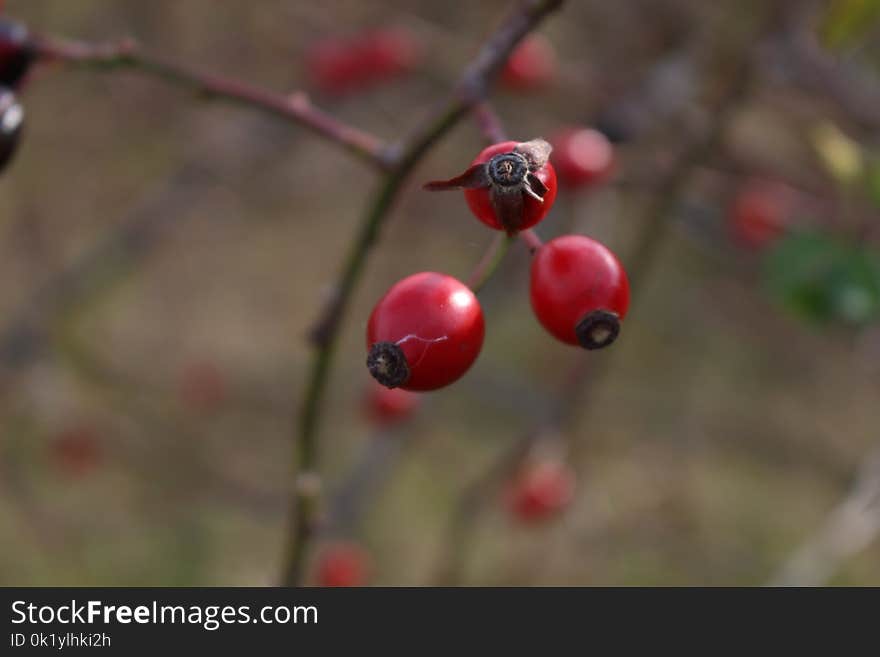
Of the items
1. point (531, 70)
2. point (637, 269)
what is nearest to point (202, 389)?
point (531, 70)

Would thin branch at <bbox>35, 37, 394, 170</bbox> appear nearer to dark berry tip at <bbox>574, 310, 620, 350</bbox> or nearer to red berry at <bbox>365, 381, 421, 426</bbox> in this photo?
dark berry tip at <bbox>574, 310, 620, 350</bbox>

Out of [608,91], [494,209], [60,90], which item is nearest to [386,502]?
[60,90]

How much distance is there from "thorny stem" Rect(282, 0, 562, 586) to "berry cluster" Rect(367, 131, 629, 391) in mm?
247

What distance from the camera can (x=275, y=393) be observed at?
204 inches

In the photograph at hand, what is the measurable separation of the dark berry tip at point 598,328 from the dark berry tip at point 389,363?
0.20 meters

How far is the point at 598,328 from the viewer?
1.07m

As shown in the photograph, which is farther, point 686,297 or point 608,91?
point 686,297

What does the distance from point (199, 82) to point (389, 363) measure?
0.66 m

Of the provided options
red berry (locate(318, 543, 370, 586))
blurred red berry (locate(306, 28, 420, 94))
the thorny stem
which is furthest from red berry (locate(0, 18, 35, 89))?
blurred red berry (locate(306, 28, 420, 94))

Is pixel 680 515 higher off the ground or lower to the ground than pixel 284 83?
lower

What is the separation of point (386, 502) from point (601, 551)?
1.72 meters

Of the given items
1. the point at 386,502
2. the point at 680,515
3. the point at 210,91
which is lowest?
the point at 210,91

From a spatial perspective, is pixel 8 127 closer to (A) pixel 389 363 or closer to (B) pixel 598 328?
(A) pixel 389 363
